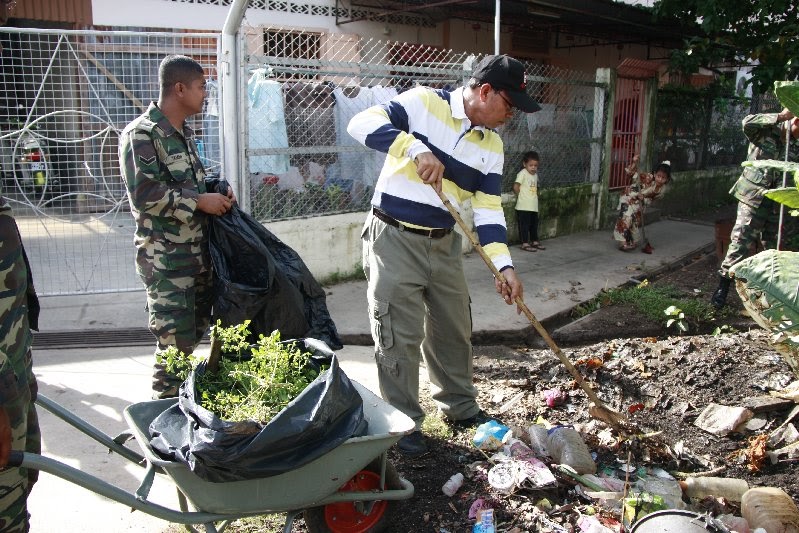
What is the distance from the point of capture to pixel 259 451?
2.23 metres

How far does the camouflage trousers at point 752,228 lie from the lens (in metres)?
6.10

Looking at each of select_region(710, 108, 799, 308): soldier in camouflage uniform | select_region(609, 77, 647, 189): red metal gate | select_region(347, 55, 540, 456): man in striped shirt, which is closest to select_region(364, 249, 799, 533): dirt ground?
select_region(347, 55, 540, 456): man in striped shirt

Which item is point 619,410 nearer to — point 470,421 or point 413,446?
point 470,421

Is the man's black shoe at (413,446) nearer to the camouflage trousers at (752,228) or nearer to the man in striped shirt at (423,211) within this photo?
the man in striped shirt at (423,211)

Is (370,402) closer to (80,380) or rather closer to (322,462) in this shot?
(322,462)

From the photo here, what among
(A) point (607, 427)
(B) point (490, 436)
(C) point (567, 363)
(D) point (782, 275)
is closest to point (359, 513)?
(B) point (490, 436)

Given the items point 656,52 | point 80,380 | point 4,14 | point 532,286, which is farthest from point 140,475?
point 656,52

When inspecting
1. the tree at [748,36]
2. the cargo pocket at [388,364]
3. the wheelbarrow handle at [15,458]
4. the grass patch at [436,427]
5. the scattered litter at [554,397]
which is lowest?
the grass patch at [436,427]

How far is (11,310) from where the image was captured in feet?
7.25

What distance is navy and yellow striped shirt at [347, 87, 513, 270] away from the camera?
3449 millimetres

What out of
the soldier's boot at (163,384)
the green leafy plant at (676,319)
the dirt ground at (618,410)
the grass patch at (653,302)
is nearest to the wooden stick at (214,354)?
the soldier's boot at (163,384)

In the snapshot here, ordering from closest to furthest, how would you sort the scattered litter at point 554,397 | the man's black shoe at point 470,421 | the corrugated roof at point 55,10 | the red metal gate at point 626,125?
the man's black shoe at point 470,421 < the scattered litter at point 554,397 < the corrugated roof at point 55,10 < the red metal gate at point 626,125

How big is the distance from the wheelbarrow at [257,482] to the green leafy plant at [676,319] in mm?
3881

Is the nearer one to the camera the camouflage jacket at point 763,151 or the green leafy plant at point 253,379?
the green leafy plant at point 253,379
